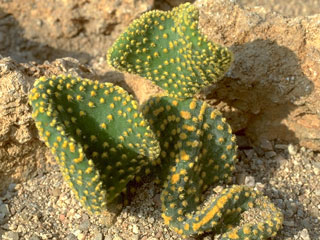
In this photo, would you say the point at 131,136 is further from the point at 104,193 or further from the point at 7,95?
the point at 7,95

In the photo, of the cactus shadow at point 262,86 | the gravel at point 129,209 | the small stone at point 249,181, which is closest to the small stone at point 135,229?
the gravel at point 129,209

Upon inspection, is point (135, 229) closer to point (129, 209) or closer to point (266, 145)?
point (129, 209)

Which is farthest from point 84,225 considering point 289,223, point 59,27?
point 59,27

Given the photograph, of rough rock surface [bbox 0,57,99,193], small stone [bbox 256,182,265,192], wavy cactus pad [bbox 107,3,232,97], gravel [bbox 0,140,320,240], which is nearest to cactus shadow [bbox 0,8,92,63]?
rough rock surface [bbox 0,57,99,193]

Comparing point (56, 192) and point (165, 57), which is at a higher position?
Result: point (165, 57)

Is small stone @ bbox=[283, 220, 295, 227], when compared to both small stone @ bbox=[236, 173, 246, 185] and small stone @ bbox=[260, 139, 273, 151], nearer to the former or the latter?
small stone @ bbox=[236, 173, 246, 185]

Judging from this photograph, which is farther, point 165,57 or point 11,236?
point 11,236
